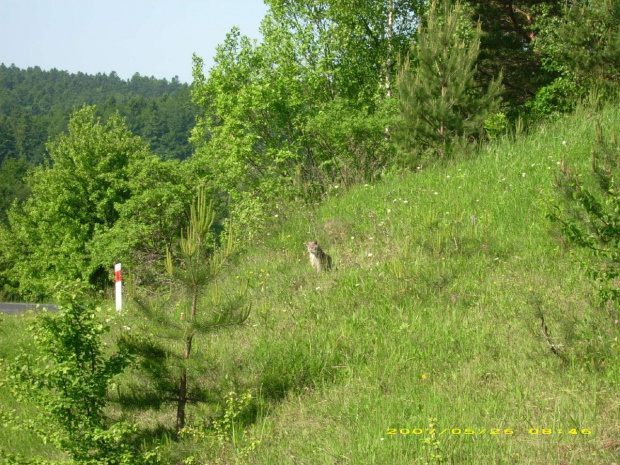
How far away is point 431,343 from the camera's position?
5.62 metres

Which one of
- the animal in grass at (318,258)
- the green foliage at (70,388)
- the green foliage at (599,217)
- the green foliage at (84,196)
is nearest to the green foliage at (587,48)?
the animal in grass at (318,258)

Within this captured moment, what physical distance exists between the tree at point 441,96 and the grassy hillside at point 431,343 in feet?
7.49

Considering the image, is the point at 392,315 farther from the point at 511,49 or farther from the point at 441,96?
the point at 511,49

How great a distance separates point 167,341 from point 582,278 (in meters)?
4.15

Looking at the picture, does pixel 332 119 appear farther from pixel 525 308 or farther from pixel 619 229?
pixel 619 229

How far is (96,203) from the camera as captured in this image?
3036cm

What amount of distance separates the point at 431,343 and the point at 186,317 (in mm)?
2248

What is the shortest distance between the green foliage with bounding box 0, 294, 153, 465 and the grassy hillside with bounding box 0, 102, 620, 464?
2.36 feet

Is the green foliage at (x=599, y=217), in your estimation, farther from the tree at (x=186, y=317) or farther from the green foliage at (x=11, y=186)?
the green foliage at (x=11, y=186)

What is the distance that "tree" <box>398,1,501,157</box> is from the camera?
11.7 metres

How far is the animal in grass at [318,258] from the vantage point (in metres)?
8.30

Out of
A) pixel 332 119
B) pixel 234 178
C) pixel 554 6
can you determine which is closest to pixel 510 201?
pixel 332 119
